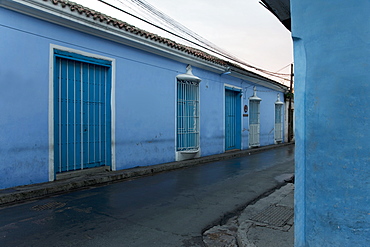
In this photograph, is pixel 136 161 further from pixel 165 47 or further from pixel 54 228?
pixel 54 228

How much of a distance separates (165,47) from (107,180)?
499 centimetres

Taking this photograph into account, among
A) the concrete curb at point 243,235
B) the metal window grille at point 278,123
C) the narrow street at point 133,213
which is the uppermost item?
the metal window grille at point 278,123

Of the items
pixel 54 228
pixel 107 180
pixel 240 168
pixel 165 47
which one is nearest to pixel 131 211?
pixel 54 228

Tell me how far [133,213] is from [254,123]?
13.6 metres

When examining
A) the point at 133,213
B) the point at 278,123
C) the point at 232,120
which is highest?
the point at 232,120

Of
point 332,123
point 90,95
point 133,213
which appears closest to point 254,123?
point 90,95

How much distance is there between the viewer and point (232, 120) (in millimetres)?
15266

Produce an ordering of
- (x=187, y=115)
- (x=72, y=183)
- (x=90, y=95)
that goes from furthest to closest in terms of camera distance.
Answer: (x=187, y=115) < (x=90, y=95) < (x=72, y=183)

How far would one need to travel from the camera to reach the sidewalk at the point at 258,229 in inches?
137

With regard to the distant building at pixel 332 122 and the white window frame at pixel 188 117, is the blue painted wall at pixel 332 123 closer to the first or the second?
the distant building at pixel 332 122

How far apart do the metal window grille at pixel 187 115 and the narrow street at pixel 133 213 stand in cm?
374

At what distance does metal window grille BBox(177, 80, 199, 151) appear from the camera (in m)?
11.0

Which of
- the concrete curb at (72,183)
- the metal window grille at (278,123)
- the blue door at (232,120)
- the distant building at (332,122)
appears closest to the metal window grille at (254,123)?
the blue door at (232,120)

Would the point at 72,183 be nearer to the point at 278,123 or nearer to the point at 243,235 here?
the point at 243,235
